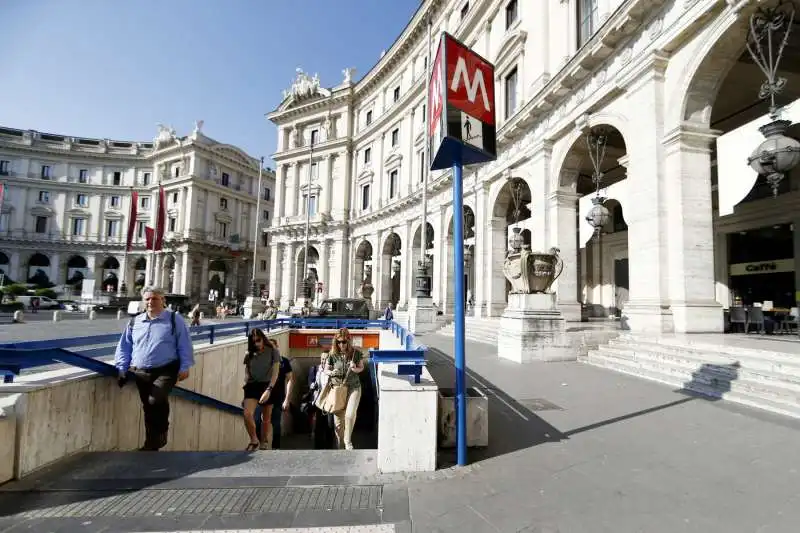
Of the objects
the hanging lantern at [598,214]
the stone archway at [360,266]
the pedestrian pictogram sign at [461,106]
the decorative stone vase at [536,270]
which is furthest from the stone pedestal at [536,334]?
the stone archway at [360,266]

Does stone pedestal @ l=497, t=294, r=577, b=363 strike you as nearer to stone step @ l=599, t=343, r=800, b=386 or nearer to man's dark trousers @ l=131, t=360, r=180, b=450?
stone step @ l=599, t=343, r=800, b=386

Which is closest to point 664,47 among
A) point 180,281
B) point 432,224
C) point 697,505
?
point 697,505

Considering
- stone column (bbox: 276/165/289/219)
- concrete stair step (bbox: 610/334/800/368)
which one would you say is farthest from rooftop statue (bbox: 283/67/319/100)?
concrete stair step (bbox: 610/334/800/368)

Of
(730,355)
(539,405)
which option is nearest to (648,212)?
(730,355)

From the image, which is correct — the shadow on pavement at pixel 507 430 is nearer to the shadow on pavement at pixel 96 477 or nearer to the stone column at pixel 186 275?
the shadow on pavement at pixel 96 477

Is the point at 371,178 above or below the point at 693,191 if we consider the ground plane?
above

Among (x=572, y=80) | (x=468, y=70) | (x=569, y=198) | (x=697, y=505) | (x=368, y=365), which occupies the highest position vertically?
(x=572, y=80)

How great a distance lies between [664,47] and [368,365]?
11931 mm

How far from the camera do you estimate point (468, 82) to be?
384 cm

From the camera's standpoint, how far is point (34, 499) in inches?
115

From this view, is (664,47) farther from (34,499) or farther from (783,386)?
(34,499)

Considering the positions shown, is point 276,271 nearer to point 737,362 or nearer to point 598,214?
point 598,214

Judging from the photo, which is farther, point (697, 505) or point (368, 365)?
point (368, 365)

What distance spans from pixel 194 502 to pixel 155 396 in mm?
1947
